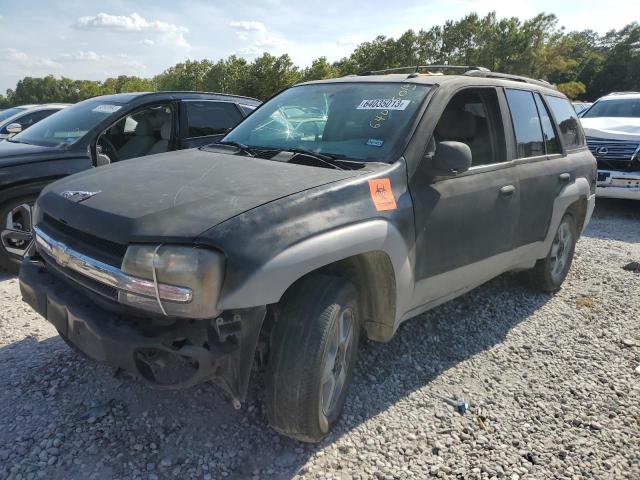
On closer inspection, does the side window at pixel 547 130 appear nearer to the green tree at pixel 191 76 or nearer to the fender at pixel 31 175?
the fender at pixel 31 175

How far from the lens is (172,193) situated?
2.45 m

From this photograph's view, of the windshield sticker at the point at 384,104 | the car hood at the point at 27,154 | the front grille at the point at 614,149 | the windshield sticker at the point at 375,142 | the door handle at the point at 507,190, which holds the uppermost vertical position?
the windshield sticker at the point at 384,104

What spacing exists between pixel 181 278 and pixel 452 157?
1636 millimetres

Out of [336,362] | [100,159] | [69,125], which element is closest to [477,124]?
[336,362]

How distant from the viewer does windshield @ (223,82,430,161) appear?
3016 millimetres

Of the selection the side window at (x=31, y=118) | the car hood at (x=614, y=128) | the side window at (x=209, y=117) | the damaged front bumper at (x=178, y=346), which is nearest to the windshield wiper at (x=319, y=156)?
the damaged front bumper at (x=178, y=346)

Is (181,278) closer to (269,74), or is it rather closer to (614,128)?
(614,128)

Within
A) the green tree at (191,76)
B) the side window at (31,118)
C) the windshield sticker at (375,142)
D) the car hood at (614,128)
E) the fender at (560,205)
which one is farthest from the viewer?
the green tree at (191,76)

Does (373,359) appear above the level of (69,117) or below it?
below

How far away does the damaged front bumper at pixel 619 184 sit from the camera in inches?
315

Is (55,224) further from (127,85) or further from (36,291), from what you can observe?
(127,85)

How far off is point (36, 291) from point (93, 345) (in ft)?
1.97

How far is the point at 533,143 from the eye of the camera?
4039mm

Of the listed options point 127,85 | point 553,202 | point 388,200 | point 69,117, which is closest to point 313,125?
point 388,200
